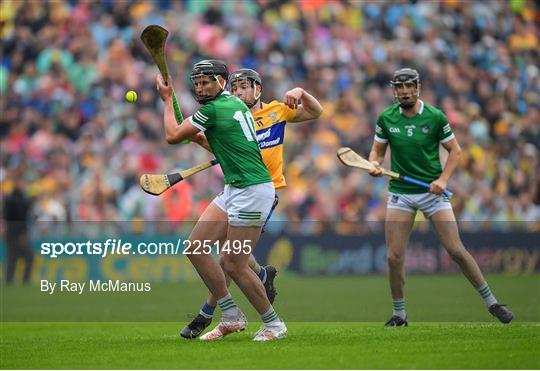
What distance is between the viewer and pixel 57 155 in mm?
22828

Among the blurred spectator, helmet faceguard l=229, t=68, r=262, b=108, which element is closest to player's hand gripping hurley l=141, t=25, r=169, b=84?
helmet faceguard l=229, t=68, r=262, b=108

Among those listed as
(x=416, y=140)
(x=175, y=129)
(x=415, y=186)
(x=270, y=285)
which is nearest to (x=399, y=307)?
(x=415, y=186)

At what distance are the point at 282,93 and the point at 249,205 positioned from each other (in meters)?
14.1

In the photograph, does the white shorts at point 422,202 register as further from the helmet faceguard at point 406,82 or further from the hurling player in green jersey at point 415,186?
the helmet faceguard at point 406,82

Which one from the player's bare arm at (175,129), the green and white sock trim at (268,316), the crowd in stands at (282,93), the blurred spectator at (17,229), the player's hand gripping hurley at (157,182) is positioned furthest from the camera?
the crowd in stands at (282,93)

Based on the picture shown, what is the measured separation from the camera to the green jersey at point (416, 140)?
12539 mm

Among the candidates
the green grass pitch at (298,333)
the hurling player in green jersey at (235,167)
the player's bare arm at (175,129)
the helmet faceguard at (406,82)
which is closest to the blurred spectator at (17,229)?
the green grass pitch at (298,333)

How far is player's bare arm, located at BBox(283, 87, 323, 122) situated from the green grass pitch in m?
2.24

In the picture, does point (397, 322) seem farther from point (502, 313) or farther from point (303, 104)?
point (303, 104)

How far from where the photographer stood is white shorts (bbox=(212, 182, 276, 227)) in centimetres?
1057

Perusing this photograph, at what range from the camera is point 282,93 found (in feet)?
80.5

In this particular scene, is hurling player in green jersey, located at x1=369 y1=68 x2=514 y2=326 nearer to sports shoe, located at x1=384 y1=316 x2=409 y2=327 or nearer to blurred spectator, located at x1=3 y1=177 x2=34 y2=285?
sports shoe, located at x1=384 y1=316 x2=409 y2=327

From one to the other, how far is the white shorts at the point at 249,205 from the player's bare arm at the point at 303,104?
1.00 metres

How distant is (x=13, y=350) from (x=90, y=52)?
14.8 meters
